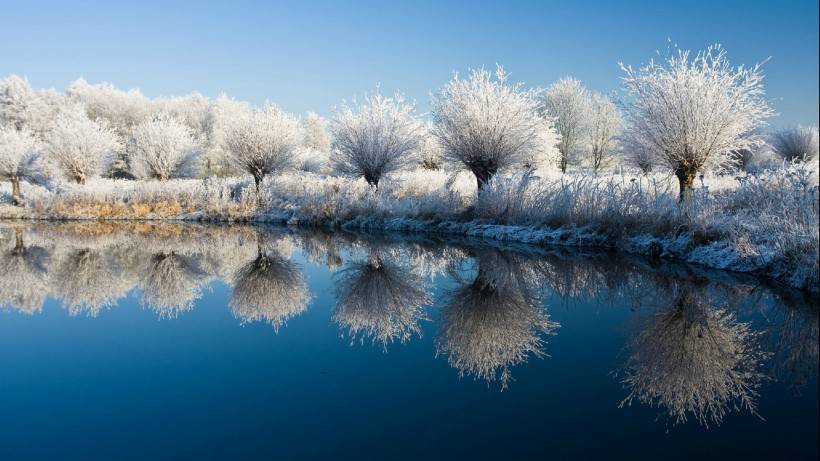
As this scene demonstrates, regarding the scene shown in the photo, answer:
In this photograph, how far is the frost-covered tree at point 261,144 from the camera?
24328 millimetres

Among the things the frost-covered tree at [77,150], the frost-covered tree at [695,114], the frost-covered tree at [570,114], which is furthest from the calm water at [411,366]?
the frost-covered tree at [570,114]

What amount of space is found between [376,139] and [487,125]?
6.39 m

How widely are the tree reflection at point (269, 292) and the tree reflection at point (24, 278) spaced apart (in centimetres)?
282

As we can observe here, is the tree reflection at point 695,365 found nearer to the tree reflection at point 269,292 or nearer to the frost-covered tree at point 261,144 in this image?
the tree reflection at point 269,292

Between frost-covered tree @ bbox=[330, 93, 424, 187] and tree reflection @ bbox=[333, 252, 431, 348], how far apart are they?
11955 mm

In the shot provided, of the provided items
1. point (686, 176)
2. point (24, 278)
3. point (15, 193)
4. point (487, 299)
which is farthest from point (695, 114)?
point (15, 193)

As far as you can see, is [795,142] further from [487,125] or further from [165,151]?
[165,151]

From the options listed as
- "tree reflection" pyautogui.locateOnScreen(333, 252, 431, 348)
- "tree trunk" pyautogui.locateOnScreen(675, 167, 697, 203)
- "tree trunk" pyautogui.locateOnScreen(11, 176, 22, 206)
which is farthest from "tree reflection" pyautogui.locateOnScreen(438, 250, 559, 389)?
"tree trunk" pyautogui.locateOnScreen(11, 176, 22, 206)

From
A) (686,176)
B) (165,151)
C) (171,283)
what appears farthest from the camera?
(165,151)

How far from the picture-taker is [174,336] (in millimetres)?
5863

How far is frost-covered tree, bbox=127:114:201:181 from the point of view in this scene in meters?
30.5

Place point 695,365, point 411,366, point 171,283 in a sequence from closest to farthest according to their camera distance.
Result: point 695,365 < point 411,366 < point 171,283

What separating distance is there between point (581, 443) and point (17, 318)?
7071mm

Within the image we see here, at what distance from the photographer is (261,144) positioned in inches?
957
